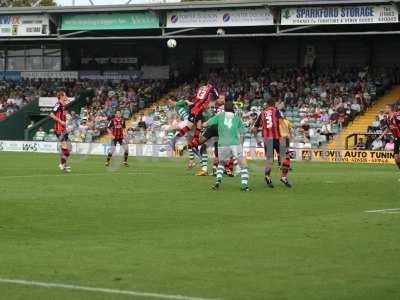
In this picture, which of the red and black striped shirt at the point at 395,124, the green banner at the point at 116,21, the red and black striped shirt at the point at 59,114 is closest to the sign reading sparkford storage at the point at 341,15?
the green banner at the point at 116,21

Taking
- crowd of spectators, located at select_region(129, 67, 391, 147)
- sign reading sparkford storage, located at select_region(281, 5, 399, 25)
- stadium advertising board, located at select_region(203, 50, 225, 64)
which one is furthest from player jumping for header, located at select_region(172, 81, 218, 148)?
stadium advertising board, located at select_region(203, 50, 225, 64)

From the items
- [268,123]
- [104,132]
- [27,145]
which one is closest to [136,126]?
[104,132]

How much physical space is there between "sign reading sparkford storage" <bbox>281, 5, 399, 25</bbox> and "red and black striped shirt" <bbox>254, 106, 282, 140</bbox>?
2539 cm

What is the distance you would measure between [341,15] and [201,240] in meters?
37.2

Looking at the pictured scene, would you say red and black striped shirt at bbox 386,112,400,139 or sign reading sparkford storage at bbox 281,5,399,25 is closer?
red and black striped shirt at bbox 386,112,400,139

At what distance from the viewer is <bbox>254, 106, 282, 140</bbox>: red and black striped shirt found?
945 inches

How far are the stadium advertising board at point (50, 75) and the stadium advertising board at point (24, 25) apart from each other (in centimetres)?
638

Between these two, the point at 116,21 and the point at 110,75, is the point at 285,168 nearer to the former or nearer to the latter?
the point at 116,21

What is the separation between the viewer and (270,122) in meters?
24.0

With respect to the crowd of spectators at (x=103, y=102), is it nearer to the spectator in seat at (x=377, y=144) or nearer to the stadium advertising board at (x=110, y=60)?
the stadium advertising board at (x=110, y=60)

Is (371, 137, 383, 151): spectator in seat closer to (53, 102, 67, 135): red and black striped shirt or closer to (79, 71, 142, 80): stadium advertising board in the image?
(53, 102, 67, 135): red and black striped shirt

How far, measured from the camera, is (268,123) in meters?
24.1

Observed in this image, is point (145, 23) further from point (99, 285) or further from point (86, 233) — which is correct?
point (99, 285)

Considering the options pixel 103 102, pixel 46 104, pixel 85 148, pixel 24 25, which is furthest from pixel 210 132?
pixel 46 104
